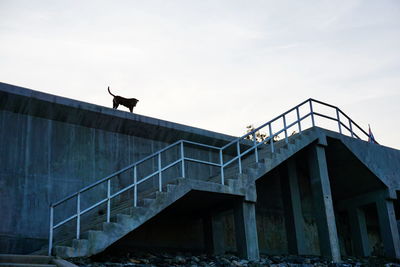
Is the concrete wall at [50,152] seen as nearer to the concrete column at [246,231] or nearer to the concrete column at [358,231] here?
the concrete column at [246,231]

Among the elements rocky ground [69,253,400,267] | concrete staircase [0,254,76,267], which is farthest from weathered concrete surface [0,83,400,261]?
concrete staircase [0,254,76,267]

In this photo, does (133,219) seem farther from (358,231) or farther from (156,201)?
(358,231)

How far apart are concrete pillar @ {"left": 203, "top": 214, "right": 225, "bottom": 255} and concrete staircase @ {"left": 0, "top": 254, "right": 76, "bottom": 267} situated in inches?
223

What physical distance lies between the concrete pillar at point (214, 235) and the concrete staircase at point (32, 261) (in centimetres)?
565

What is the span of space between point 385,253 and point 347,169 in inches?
107

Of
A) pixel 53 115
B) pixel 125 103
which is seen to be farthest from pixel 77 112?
pixel 125 103

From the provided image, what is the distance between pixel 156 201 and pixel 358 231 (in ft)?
28.8

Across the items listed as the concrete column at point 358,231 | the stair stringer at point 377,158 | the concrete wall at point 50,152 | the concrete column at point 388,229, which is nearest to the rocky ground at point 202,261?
the concrete column at point 388,229

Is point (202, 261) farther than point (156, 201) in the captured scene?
Yes

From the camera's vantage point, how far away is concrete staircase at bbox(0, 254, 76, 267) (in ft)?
26.8

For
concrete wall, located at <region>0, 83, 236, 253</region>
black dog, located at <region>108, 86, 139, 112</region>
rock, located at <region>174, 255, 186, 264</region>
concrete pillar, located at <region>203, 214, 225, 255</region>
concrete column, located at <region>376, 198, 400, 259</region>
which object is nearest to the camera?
rock, located at <region>174, 255, 186, 264</region>

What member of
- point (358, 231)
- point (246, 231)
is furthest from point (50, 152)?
point (358, 231)

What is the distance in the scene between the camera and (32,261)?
8672mm

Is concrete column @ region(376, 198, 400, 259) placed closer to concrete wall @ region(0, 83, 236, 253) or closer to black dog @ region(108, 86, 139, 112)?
concrete wall @ region(0, 83, 236, 253)
